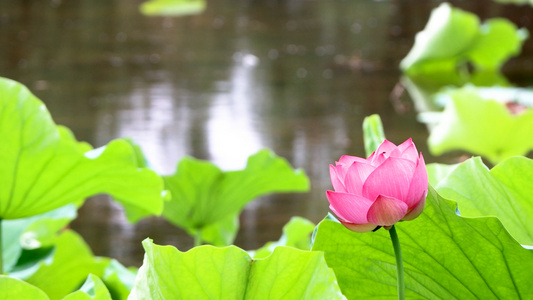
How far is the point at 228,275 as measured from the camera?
0.81 feet

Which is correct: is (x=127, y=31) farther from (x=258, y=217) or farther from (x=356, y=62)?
(x=258, y=217)

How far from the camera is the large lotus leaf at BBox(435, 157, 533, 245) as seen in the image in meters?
0.29

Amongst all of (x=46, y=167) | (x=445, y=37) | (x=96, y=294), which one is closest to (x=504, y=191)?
(x=96, y=294)

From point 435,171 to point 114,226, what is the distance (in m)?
0.74

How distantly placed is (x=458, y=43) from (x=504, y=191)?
1.90 meters

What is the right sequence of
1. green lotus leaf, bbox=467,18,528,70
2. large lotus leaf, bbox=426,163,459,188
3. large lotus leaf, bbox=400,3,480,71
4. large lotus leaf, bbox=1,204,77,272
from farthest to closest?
1. green lotus leaf, bbox=467,18,528,70
2. large lotus leaf, bbox=400,3,480,71
3. large lotus leaf, bbox=1,204,77,272
4. large lotus leaf, bbox=426,163,459,188

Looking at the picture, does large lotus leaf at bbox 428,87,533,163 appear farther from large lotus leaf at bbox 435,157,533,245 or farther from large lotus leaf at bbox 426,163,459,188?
large lotus leaf at bbox 435,157,533,245

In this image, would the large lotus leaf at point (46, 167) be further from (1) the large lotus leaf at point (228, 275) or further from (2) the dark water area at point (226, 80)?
(2) the dark water area at point (226, 80)

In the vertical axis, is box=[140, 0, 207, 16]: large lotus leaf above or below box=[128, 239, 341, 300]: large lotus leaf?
A: below

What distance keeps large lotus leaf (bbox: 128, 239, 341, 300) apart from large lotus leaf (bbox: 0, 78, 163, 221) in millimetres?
211

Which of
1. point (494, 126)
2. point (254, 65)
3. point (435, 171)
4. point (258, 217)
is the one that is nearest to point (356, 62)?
point (254, 65)

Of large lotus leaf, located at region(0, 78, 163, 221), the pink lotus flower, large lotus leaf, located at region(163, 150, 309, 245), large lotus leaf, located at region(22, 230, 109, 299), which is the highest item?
the pink lotus flower

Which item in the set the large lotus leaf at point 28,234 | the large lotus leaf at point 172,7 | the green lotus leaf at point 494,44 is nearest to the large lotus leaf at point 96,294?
the large lotus leaf at point 28,234

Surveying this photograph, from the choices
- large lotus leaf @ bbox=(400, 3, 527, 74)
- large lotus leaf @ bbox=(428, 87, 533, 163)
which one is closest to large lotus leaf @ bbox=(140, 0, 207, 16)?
large lotus leaf @ bbox=(400, 3, 527, 74)
